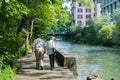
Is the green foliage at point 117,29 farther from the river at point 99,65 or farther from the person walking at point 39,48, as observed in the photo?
the person walking at point 39,48

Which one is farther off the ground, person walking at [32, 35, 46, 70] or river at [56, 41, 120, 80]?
person walking at [32, 35, 46, 70]

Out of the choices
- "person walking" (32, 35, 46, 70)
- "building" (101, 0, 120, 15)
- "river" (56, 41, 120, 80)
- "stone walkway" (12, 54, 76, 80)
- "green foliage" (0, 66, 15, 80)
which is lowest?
"river" (56, 41, 120, 80)

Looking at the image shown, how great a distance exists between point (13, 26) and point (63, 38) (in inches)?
6677

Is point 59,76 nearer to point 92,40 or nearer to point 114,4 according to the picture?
point 92,40

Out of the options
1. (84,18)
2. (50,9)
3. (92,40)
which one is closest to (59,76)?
(50,9)

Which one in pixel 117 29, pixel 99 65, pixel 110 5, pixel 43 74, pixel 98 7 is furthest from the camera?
pixel 98 7

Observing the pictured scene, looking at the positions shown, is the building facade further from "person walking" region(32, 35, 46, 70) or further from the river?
"person walking" region(32, 35, 46, 70)

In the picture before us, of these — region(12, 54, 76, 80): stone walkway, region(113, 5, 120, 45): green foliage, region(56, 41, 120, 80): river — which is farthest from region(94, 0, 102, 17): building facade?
region(12, 54, 76, 80): stone walkway

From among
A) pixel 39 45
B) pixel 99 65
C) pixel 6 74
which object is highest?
pixel 39 45

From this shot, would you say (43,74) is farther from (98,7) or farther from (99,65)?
(98,7)

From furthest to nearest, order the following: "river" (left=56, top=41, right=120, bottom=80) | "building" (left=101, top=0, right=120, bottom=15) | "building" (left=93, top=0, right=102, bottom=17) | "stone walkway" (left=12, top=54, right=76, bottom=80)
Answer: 1. "building" (left=93, top=0, right=102, bottom=17)
2. "building" (left=101, top=0, right=120, bottom=15)
3. "river" (left=56, top=41, right=120, bottom=80)
4. "stone walkway" (left=12, top=54, right=76, bottom=80)

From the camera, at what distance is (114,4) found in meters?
117

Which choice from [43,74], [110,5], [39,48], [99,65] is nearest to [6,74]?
[43,74]

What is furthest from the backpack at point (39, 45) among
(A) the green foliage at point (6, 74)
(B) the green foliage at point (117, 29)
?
(B) the green foliage at point (117, 29)
